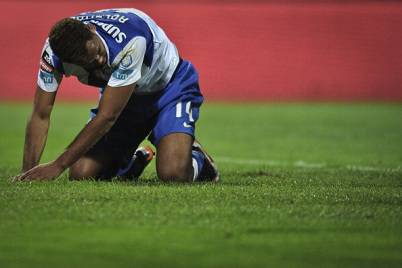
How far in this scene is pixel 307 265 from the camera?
4.38 m

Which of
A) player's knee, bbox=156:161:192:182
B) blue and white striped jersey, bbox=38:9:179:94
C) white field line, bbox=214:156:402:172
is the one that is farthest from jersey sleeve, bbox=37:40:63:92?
white field line, bbox=214:156:402:172

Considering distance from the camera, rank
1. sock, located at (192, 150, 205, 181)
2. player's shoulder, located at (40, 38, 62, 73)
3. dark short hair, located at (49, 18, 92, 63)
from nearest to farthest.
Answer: dark short hair, located at (49, 18, 92, 63) → player's shoulder, located at (40, 38, 62, 73) → sock, located at (192, 150, 205, 181)

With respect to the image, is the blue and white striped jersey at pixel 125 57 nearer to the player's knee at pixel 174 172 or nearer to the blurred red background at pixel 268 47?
the player's knee at pixel 174 172

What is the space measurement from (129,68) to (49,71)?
2.21ft

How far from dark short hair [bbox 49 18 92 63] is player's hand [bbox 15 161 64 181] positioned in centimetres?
77

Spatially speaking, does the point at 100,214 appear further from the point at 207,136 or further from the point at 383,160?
the point at 207,136

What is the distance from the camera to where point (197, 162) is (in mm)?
7672

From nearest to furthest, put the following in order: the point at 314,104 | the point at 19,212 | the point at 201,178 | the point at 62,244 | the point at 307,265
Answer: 1. the point at 307,265
2. the point at 62,244
3. the point at 19,212
4. the point at 201,178
5. the point at 314,104

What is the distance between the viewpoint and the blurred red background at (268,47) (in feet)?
76.6

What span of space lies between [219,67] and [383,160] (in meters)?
13.1

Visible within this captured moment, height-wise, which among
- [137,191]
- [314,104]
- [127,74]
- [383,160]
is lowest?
[314,104]

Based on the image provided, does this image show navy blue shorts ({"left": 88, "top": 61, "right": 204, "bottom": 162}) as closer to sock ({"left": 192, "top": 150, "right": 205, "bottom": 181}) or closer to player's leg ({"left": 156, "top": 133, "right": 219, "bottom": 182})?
player's leg ({"left": 156, "top": 133, "right": 219, "bottom": 182})

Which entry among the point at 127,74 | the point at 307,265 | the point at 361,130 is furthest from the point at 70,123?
the point at 307,265

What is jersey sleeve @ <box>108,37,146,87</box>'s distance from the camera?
6.54m
